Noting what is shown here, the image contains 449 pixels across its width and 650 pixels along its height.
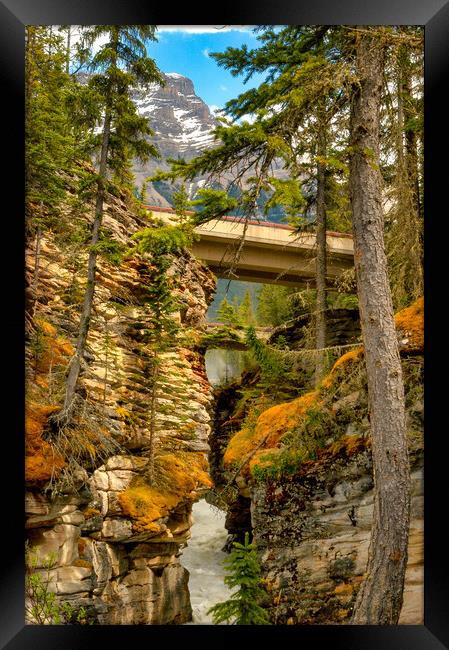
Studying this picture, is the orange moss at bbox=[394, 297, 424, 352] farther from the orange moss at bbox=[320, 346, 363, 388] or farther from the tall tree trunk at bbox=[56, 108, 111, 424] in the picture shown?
the tall tree trunk at bbox=[56, 108, 111, 424]

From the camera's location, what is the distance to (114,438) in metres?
4.43

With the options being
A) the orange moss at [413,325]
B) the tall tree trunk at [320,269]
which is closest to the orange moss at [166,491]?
the tall tree trunk at [320,269]

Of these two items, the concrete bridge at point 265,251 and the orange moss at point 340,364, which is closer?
the concrete bridge at point 265,251

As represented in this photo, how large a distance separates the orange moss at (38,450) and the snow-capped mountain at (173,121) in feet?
6.77

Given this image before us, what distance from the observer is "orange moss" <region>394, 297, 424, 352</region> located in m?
4.13

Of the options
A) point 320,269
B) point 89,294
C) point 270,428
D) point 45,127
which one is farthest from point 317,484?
point 45,127

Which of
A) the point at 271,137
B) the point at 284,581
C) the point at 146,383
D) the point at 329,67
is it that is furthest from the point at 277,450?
the point at 329,67

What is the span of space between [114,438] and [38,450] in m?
0.65

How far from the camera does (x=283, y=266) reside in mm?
5266

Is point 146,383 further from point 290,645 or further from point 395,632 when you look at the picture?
point 395,632

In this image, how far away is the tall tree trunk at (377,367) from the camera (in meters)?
3.50

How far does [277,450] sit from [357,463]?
27.5 inches

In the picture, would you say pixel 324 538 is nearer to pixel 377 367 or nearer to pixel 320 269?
pixel 377 367
